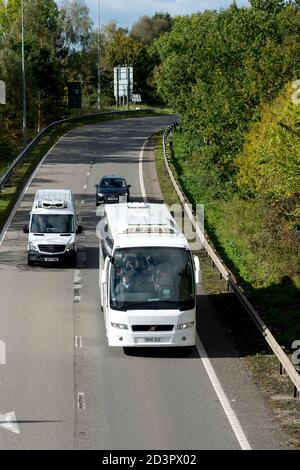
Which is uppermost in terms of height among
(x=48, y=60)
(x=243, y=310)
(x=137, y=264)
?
(x=48, y=60)

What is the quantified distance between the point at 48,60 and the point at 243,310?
6541 cm

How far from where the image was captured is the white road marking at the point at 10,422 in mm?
16625

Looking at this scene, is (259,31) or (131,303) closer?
(131,303)

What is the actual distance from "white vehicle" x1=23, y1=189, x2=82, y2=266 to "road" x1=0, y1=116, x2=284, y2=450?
55cm

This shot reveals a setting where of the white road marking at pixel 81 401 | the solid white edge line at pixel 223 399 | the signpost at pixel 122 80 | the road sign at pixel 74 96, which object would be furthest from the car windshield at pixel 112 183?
the signpost at pixel 122 80

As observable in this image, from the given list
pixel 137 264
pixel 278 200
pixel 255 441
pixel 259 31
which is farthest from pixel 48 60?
pixel 255 441

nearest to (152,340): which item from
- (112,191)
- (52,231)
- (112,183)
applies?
(52,231)

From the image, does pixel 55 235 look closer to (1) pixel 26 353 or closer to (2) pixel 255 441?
(1) pixel 26 353

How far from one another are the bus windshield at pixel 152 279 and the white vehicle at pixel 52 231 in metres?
10.2

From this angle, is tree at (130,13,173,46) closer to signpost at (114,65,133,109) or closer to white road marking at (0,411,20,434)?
signpost at (114,65,133,109)

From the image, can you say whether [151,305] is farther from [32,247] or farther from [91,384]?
[32,247]

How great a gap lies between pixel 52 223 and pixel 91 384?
13.9 metres

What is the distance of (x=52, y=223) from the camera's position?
108ft
